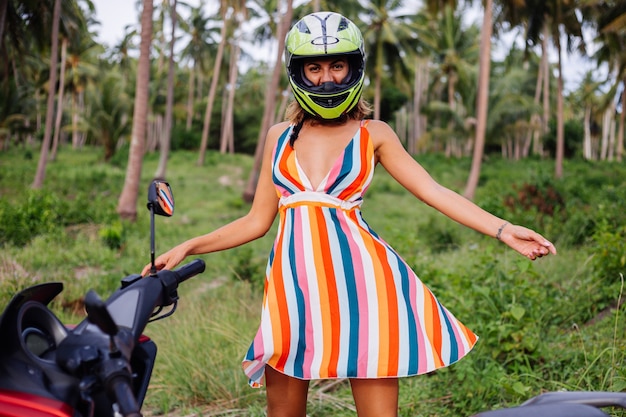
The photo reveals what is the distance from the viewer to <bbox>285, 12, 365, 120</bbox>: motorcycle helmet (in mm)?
1805

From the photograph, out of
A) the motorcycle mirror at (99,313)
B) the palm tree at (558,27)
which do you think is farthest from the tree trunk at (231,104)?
the motorcycle mirror at (99,313)

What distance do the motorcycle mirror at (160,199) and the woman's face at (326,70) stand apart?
62 cm

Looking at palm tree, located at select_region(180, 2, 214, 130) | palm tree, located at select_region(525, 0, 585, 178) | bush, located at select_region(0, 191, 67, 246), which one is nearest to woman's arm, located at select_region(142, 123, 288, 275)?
bush, located at select_region(0, 191, 67, 246)

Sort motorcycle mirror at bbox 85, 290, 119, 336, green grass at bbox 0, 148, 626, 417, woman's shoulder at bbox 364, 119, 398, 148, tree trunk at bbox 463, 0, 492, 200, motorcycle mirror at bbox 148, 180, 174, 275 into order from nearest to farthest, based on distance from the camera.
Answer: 1. motorcycle mirror at bbox 85, 290, 119, 336
2. motorcycle mirror at bbox 148, 180, 174, 275
3. woman's shoulder at bbox 364, 119, 398, 148
4. green grass at bbox 0, 148, 626, 417
5. tree trunk at bbox 463, 0, 492, 200

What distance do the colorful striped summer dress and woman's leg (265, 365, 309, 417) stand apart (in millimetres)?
41

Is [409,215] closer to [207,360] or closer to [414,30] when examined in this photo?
[207,360]

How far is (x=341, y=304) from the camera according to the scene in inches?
68.5

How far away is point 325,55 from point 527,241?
757 millimetres

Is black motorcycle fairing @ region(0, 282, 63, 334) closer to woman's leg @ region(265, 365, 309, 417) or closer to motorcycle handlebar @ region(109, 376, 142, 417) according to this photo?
motorcycle handlebar @ region(109, 376, 142, 417)

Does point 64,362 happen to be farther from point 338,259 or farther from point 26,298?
point 338,259

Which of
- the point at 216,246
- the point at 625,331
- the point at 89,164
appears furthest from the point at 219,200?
the point at 216,246

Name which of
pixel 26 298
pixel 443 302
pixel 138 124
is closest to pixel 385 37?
pixel 138 124

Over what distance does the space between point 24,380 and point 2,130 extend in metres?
29.7

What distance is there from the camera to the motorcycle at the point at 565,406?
1021 mm
